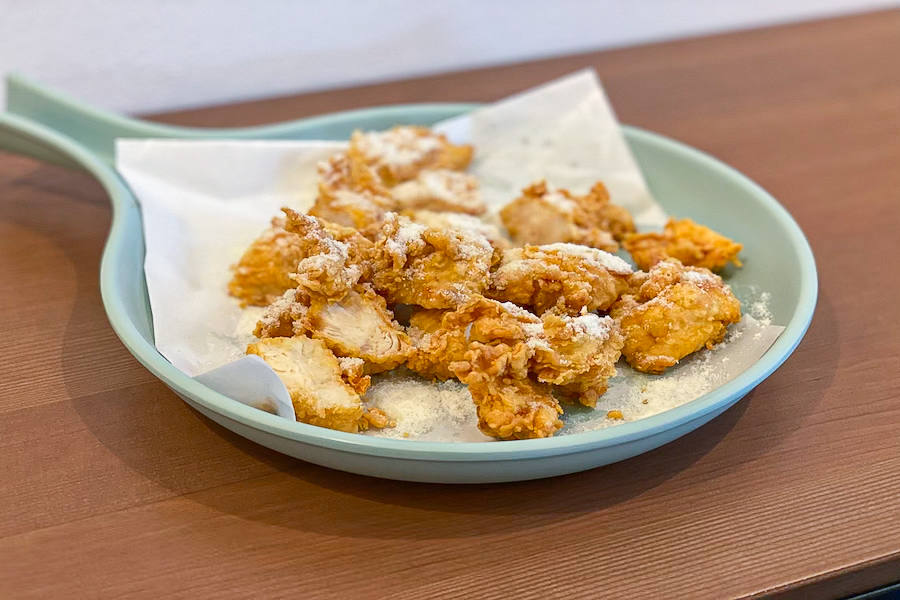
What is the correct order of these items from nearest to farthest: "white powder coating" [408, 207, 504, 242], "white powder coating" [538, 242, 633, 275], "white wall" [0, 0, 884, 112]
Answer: "white powder coating" [538, 242, 633, 275] → "white powder coating" [408, 207, 504, 242] → "white wall" [0, 0, 884, 112]

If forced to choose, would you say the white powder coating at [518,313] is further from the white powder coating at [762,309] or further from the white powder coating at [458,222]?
the white powder coating at [762,309]

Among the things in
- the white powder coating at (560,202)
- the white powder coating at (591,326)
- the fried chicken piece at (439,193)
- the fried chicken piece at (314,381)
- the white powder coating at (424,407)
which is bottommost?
the white powder coating at (424,407)

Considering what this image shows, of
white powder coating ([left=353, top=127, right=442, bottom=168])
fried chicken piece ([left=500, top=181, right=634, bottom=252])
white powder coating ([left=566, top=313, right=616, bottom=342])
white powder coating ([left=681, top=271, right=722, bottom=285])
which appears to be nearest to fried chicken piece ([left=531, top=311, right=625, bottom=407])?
white powder coating ([left=566, top=313, right=616, bottom=342])

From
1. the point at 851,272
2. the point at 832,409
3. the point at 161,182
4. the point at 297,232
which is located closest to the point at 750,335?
the point at 832,409

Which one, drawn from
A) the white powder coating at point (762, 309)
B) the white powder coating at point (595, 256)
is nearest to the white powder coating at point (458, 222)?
the white powder coating at point (595, 256)

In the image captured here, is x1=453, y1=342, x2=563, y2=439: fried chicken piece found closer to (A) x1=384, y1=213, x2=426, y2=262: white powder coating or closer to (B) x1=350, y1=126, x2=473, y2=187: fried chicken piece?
(A) x1=384, y1=213, x2=426, y2=262: white powder coating
